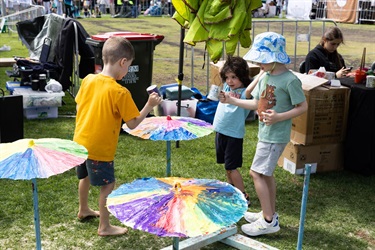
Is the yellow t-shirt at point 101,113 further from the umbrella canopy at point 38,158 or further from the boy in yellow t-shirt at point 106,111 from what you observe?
the umbrella canopy at point 38,158

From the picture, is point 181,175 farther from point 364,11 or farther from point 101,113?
point 364,11

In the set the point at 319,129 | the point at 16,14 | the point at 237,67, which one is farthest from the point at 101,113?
the point at 16,14

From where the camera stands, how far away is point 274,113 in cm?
404

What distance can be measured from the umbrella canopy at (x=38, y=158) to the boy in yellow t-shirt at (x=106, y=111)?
2.25 ft

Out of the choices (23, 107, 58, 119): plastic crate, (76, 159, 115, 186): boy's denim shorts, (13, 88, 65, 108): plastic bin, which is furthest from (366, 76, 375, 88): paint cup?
(23, 107, 58, 119): plastic crate

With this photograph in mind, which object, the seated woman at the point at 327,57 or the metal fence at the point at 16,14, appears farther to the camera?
the metal fence at the point at 16,14

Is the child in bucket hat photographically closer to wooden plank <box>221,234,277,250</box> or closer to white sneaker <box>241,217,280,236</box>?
white sneaker <box>241,217,280,236</box>

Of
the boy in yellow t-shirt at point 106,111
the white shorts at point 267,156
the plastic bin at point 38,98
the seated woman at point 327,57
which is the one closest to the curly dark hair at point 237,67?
the white shorts at point 267,156

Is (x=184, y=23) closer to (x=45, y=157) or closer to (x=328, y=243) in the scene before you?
(x=328, y=243)

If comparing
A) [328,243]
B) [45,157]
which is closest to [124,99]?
[45,157]

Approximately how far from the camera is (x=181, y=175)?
225 inches

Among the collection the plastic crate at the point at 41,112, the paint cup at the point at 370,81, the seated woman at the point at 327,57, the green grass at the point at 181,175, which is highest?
the seated woman at the point at 327,57

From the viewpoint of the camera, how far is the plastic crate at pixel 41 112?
7886mm

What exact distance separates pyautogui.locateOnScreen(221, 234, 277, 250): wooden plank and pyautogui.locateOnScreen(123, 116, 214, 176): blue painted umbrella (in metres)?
0.92
